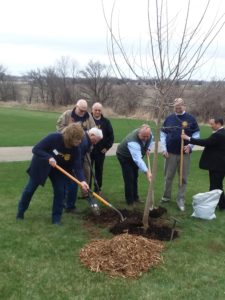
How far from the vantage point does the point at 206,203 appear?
718cm

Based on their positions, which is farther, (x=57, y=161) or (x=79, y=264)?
(x=57, y=161)

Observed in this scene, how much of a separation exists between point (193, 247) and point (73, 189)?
7.74 feet

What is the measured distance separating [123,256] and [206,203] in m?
2.52

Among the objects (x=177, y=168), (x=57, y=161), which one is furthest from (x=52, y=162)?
(x=177, y=168)

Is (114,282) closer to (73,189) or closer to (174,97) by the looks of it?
(73,189)

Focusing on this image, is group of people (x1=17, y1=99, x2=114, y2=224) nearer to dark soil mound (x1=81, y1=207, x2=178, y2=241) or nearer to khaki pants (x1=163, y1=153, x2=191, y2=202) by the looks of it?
dark soil mound (x1=81, y1=207, x2=178, y2=241)

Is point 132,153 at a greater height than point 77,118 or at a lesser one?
lesser

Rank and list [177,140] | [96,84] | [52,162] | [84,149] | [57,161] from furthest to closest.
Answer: [96,84] → [177,140] → [84,149] → [57,161] → [52,162]

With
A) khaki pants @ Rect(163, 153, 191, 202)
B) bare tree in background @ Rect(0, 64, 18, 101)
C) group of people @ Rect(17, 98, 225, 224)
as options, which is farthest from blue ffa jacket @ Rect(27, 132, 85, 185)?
bare tree in background @ Rect(0, 64, 18, 101)

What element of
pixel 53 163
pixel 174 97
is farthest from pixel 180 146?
pixel 53 163

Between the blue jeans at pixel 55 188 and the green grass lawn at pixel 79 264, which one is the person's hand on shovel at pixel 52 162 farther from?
the green grass lawn at pixel 79 264

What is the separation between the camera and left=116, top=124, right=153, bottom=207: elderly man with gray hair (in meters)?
6.83

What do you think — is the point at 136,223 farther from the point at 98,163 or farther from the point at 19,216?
the point at 98,163

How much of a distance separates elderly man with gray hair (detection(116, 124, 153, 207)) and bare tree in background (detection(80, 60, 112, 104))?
44298mm
